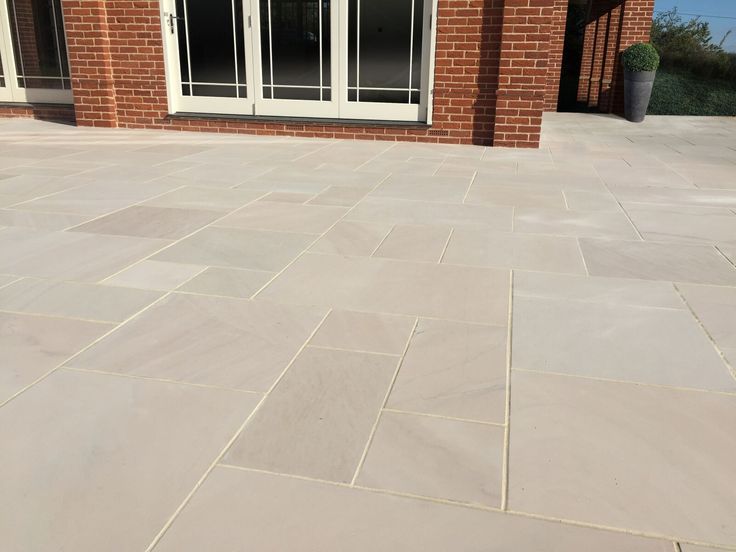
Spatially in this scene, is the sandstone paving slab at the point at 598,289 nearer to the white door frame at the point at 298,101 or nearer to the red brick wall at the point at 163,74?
the red brick wall at the point at 163,74

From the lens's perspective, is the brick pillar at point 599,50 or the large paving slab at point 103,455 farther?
the brick pillar at point 599,50

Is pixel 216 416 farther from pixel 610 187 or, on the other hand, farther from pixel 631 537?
pixel 610 187

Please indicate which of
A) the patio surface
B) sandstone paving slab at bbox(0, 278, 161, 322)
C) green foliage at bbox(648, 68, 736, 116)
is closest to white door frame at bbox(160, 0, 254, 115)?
the patio surface

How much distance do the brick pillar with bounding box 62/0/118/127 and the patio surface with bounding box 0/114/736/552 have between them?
389cm

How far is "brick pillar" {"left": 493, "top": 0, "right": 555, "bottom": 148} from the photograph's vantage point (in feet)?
22.2

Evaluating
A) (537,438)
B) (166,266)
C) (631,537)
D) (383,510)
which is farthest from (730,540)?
(166,266)

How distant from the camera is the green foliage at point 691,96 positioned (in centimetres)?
1343

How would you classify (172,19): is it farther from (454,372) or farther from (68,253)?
(454,372)

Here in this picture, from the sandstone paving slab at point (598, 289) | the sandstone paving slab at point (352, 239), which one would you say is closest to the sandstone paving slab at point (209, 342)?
the sandstone paving slab at point (352, 239)

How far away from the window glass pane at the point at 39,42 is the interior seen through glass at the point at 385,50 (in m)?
4.25

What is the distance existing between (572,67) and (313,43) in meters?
9.92

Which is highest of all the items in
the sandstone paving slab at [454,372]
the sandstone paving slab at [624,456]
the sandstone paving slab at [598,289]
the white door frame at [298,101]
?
the white door frame at [298,101]

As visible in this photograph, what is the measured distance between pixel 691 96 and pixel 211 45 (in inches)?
413

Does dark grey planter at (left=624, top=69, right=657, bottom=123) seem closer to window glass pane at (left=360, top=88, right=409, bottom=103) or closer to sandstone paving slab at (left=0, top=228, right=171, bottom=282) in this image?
window glass pane at (left=360, top=88, right=409, bottom=103)
